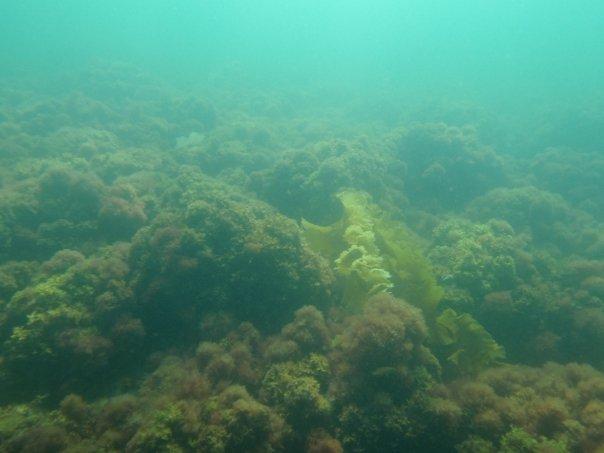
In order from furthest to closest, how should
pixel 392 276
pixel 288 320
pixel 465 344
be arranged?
pixel 392 276 → pixel 288 320 → pixel 465 344

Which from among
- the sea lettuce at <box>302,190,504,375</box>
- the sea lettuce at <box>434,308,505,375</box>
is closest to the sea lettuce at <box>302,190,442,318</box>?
the sea lettuce at <box>302,190,504,375</box>

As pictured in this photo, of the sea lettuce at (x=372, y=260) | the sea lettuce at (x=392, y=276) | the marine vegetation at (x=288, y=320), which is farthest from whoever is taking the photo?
the sea lettuce at (x=372, y=260)

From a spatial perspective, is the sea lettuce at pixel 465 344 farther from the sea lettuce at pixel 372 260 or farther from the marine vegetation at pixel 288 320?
the sea lettuce at pixel 372 260

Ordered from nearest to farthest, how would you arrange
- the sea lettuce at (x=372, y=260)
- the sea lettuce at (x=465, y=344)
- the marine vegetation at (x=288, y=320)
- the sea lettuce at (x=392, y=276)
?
1. the marine vegetation at (x=288, y=320)
2. the sea lettuce at (x=465, y=344)
3. the sea lettuce at (x=392, y=276)
4. the sea lettuce at (x=372, y=260)

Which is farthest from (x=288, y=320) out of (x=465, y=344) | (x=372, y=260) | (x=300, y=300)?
(x=465, y=344)

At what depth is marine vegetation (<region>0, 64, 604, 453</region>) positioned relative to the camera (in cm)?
570

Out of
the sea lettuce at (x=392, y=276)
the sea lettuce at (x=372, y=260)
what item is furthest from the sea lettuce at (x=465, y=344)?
the sea lettuce at (x=372, y=260)

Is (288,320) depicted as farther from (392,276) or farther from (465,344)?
(465,344)

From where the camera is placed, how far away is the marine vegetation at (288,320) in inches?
224

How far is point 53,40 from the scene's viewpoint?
217ft

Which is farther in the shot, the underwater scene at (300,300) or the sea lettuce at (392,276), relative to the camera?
the sea lettuce at (392,276)

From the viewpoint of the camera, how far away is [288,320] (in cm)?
794

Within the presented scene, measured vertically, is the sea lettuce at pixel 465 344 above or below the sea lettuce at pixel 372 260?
below

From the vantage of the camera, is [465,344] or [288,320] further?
[288,320]
